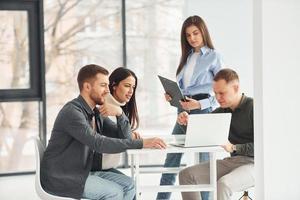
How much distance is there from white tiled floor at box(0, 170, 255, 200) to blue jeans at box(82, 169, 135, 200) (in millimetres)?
1739

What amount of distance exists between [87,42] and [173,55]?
44.7 inches

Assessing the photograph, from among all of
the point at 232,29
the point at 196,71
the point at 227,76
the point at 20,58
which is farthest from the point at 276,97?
the point at 20,58

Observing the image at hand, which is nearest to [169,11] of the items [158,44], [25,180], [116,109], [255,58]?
[158,44]

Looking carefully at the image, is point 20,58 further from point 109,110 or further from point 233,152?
point 233,152

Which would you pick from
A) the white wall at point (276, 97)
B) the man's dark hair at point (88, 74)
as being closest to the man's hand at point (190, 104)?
the man's dark hair at point (88, 74)

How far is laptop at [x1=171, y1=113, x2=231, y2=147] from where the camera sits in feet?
10.1

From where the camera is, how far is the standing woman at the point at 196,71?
4.00 metres

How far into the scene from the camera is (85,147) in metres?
3.33

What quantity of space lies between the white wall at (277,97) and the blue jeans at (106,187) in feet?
2.76

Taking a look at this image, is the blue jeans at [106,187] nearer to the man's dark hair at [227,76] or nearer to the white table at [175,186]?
the white table at [175,186]

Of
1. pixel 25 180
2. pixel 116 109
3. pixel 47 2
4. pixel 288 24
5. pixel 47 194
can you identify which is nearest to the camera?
pixel 288 24

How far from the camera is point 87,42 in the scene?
23.7ft

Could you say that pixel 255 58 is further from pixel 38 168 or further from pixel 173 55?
pixel 173 55

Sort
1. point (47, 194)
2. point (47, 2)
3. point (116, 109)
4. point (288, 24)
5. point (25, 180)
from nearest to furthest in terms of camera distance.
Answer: point (288, 24) < point (47, 194) < point (116, 109) < point (25, 180) < point (47, 2)
